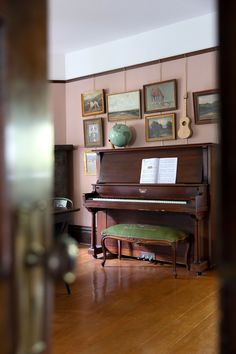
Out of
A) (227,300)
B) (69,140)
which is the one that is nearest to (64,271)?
(227,300)

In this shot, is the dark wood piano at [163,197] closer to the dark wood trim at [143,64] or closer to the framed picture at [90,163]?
the framed picture at [90,163]

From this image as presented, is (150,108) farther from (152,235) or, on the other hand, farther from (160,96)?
(152,235)

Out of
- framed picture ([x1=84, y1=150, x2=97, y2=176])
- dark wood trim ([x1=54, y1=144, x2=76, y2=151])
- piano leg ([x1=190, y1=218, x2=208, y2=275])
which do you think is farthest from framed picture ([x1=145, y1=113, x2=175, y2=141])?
dark wood trim ([x1=54, y1=144, x2=76, y2=151])

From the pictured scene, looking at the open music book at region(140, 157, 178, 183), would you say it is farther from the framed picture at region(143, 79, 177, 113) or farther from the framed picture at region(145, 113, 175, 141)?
the framed picture at region(143, 79, 177, 113)

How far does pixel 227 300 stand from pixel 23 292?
0.86 feet

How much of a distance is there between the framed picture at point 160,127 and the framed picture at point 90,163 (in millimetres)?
934

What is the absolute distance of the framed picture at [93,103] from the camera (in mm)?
5219

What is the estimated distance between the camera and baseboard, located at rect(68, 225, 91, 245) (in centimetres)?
544

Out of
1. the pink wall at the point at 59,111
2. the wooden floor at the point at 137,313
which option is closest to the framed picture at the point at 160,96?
the pink wall at the point at 59,111

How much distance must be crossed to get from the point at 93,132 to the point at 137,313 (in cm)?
306

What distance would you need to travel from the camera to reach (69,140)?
18.7 feet

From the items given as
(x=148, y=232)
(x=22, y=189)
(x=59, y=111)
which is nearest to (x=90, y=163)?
(x=59, y=111)

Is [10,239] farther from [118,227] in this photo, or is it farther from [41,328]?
[118,227]

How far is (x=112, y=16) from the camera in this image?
4.28 meters
